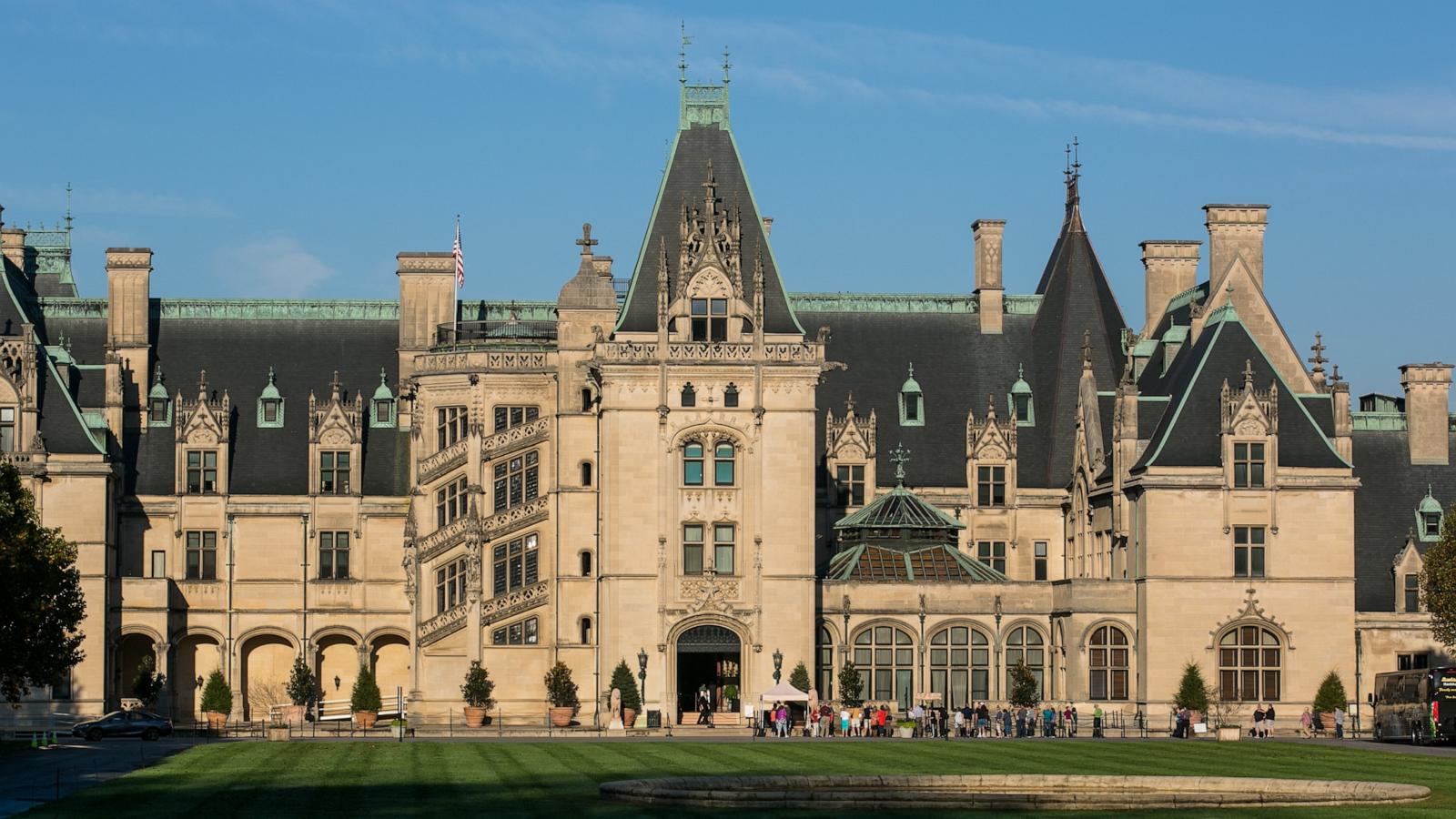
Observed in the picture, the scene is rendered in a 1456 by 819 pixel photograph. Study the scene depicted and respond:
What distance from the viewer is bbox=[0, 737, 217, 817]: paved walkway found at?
57.9 meters

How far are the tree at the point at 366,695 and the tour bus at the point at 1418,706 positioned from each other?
34.9m

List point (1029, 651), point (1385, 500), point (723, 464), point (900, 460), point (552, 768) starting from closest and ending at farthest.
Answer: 1. point (552, 768)
2. point (723, 464)
3. point (1029, 651)
4. point (900, 460)
5. point (1385, 500)

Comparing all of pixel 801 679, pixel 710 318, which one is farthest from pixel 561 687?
pixel 710 318

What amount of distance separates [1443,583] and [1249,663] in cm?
785

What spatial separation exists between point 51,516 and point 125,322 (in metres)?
10.4

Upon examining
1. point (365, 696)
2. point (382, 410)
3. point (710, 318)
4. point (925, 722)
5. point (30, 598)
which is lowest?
point (925, 722)

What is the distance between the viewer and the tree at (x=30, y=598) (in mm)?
78188

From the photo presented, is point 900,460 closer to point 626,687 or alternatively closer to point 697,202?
point 697,202

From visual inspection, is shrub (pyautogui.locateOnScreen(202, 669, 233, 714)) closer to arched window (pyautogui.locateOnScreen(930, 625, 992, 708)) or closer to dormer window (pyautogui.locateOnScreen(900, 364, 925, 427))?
Result: arched window (pyautogui.locateOnScreen(930, 625, 992, 708))

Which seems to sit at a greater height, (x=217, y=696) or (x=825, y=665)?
(x=825, y=665)

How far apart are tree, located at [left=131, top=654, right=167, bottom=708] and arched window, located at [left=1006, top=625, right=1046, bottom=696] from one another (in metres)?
30.4

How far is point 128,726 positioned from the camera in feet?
289

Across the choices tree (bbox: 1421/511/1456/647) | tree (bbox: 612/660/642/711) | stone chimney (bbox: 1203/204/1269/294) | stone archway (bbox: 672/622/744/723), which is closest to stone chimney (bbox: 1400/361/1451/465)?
stone chimney (bbox: 1203/204/1269/294)

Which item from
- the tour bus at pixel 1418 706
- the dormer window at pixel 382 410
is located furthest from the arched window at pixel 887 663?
the dormer window at pixel 382 410
